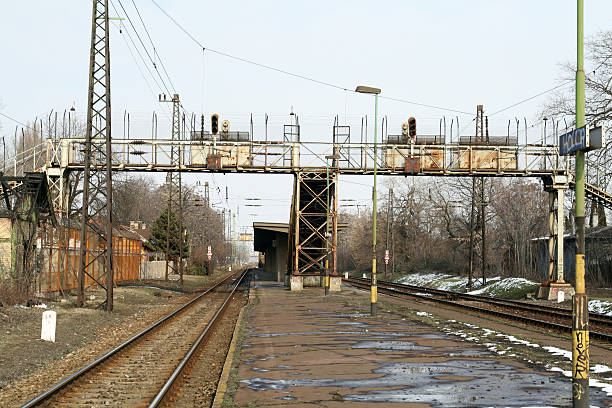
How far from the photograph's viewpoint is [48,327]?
17.5 metres

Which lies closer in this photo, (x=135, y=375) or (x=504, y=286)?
(x=135, y=375)

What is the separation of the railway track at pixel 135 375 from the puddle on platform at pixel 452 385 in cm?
171

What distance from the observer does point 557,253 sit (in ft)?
120

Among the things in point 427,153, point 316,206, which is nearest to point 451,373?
point 427,153

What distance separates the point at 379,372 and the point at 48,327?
918cm

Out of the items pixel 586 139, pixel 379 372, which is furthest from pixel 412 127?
pixel 586 139

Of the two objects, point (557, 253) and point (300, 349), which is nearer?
point (300, 349)

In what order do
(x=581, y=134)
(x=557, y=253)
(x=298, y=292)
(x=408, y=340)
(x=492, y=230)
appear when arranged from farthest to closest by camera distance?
(x=492, y=230), (x=298, y=292), (x=557, y=253), (x=408, y=340), (x=581, y=134)

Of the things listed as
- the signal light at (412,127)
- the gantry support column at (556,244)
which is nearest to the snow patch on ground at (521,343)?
the signal light at (412,127)

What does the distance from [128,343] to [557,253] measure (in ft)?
86.2

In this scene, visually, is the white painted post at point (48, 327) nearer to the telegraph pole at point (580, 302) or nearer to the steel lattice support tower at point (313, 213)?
the telegraph pole at point (580, 302)

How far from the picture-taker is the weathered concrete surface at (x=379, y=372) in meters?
10.4

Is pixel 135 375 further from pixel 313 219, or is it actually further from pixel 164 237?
pixel 164 237

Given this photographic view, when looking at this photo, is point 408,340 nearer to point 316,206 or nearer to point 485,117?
point 316,206
